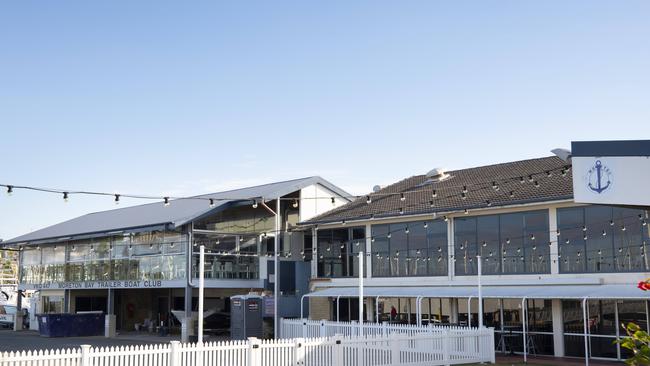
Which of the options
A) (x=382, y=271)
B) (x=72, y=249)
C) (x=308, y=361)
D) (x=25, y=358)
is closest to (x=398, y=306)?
(x=382, y=271)

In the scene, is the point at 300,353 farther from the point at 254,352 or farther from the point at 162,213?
the point at 162,213

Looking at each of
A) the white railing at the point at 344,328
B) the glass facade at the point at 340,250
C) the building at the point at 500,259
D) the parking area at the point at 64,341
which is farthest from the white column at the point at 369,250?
the parking area at the point at 64,341

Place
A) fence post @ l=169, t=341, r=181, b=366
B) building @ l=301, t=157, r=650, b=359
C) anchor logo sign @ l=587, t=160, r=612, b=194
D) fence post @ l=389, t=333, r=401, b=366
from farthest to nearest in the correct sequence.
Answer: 1. building @ l=301, t=157, r=650, b=359
2. fence post @ l=389, t=333, r=401, b=366
3. fence post @ l=169, t=341, r=181, b=366
4. anchor logo sign @ l=587, t=160, r=612, b=194

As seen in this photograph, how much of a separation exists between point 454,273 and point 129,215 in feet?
63.3

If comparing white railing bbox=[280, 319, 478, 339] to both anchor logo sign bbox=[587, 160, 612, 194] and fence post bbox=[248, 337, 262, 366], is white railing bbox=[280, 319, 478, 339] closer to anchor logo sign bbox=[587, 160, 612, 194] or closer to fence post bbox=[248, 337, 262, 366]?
fence post bbox=[248, 337, 262, 366]

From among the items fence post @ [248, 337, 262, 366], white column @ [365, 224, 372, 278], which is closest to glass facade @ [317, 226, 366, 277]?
white column @ [365, 224, 372, 278]

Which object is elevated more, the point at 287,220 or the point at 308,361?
the point at 287,220

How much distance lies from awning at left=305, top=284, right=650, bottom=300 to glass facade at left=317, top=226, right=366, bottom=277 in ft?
3.39

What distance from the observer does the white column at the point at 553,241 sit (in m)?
23.7

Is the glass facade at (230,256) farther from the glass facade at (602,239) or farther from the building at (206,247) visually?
the glass facade at (602,239)

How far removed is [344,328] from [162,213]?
13217 mm

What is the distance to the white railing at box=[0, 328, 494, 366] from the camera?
15.5m

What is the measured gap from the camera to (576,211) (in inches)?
923

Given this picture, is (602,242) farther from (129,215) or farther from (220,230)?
(129,215)
